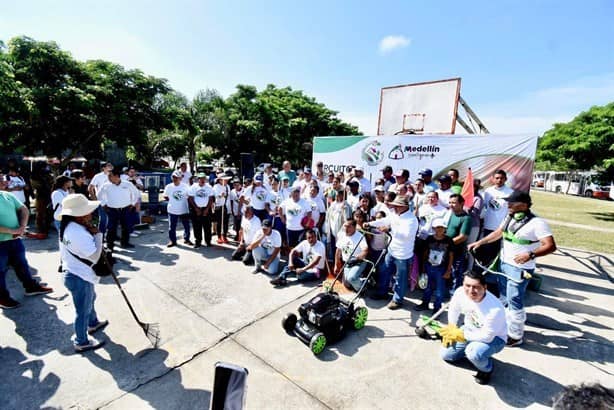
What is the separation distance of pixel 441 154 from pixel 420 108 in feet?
11.2

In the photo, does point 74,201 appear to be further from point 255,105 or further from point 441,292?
point 255,105

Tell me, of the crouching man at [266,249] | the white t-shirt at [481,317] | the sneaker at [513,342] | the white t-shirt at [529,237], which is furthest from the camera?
the crouching man at [266,249]

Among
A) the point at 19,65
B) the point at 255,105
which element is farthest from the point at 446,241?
the point at 255,105

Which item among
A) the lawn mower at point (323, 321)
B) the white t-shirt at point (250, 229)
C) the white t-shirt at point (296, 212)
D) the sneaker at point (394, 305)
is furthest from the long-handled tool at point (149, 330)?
the sneaker at point (394, 305)

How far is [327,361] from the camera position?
3217 mm

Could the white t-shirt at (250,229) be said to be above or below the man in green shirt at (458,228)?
below

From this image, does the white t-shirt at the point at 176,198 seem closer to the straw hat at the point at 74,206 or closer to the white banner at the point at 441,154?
the straw hat at the point at 74,206

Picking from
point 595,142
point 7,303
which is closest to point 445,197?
point 7,303

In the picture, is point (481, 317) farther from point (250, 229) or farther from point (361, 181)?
point (250, 229)

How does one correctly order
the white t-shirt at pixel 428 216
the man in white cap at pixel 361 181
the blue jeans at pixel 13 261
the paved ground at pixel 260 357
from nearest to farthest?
1. the paved ground at pixel 260 357
2. the blue jeans at pixel 13 261
3. the white t-shirt at pixel 428 216
4. the man in white cap at pixel 361 181

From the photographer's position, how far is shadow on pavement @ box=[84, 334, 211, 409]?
2.61 metres

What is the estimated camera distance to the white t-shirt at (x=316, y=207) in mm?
6147

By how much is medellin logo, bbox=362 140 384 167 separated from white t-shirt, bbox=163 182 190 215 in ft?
17.6

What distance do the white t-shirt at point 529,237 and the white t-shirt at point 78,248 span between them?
4.93 metres
